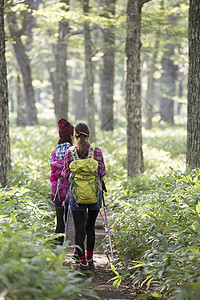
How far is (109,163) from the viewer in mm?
11156

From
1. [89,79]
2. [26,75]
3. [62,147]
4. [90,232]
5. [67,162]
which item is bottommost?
[90,232]

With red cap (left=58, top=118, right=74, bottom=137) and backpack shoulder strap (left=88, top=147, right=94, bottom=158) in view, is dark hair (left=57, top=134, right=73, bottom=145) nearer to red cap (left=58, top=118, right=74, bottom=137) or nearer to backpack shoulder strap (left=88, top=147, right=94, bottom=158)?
red cap (left=58, top=118, right=74, bottom=137)

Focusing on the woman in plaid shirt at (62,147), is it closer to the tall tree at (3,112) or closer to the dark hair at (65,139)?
the dark hair at (65,139)

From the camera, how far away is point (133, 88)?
882cm

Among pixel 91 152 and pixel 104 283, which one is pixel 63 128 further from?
pixel 104 283

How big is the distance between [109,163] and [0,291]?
8737 millimetres

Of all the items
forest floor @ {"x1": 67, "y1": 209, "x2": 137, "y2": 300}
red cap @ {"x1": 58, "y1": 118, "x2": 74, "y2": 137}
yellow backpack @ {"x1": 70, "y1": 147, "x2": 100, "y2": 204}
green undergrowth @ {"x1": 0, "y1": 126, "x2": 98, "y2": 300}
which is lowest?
forest floor @ {"x1": 67, "y1": 209, "x2": 137, "y2": 300}

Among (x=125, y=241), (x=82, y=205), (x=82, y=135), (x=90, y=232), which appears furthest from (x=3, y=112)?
(x=125, y=241)

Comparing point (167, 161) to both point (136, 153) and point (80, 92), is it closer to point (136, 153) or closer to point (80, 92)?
point (136, 153)

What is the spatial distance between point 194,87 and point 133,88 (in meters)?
2.31

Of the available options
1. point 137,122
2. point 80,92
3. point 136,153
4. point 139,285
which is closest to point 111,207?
point 136,153

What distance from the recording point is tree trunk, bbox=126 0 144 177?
866 cm

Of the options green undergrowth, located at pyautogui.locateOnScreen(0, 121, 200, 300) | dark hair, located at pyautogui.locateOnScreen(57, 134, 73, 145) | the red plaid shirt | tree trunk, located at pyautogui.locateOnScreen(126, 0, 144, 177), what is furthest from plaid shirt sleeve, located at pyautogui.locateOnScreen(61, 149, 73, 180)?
tree trunk, located at pyautogui.locateOnScreen(126, 0, 144, 177)

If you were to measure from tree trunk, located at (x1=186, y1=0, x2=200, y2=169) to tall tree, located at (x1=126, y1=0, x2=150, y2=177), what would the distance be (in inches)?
81.9
